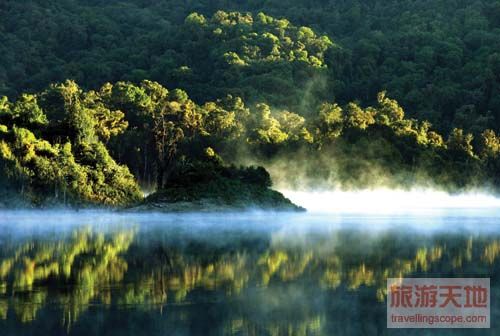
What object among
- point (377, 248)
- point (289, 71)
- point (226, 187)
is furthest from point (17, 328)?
point (289, 71)

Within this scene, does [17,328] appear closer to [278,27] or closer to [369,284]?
[369,284]

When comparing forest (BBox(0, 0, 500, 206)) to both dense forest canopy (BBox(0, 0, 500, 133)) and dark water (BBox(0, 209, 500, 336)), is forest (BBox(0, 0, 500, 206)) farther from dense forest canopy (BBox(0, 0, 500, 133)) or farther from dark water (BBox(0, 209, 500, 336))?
dark water (BBox(0, 209, 500, 336))

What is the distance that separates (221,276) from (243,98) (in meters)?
69.9

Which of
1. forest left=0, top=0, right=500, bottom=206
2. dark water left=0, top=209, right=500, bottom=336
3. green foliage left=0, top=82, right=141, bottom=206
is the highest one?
forest left=0, top=0, right=500, bottom=206

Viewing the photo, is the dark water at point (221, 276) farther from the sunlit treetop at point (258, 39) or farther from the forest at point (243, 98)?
the sunlit treetop at point (258, 39)

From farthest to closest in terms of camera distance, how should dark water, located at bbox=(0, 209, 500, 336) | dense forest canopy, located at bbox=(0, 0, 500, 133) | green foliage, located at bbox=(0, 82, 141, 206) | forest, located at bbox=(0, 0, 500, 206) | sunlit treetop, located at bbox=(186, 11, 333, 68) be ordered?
sunlit treetop, located at bbox=(186, 11, 333, 68) < dense forest canopy, located at bbox=(0, 0, 500, 133) < forest, located at bbox=(0, 0, 500, 206) < green foliage, located at bbox=(0, 82, 141, 206) < dark water, located at bbox=(0, 209, 500, 336)

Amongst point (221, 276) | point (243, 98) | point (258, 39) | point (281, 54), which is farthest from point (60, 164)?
point (258, 39)

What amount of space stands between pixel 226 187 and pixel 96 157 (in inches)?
265

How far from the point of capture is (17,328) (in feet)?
31.2

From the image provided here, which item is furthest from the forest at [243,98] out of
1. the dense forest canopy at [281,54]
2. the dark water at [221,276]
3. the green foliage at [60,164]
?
the dark water at [221,276]

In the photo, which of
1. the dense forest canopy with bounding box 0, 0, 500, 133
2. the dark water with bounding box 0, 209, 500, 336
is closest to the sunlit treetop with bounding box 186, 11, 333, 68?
the dense forest canopy with bounding box 0, 0, 500, 133

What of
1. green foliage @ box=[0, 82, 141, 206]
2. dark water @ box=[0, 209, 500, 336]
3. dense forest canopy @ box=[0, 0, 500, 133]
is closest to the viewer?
dark water @ box=[0, 209, 500, 336]

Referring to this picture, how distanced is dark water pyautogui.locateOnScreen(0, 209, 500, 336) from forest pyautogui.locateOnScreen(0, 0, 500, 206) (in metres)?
14.6

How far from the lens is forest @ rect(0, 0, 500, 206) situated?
38.8m
